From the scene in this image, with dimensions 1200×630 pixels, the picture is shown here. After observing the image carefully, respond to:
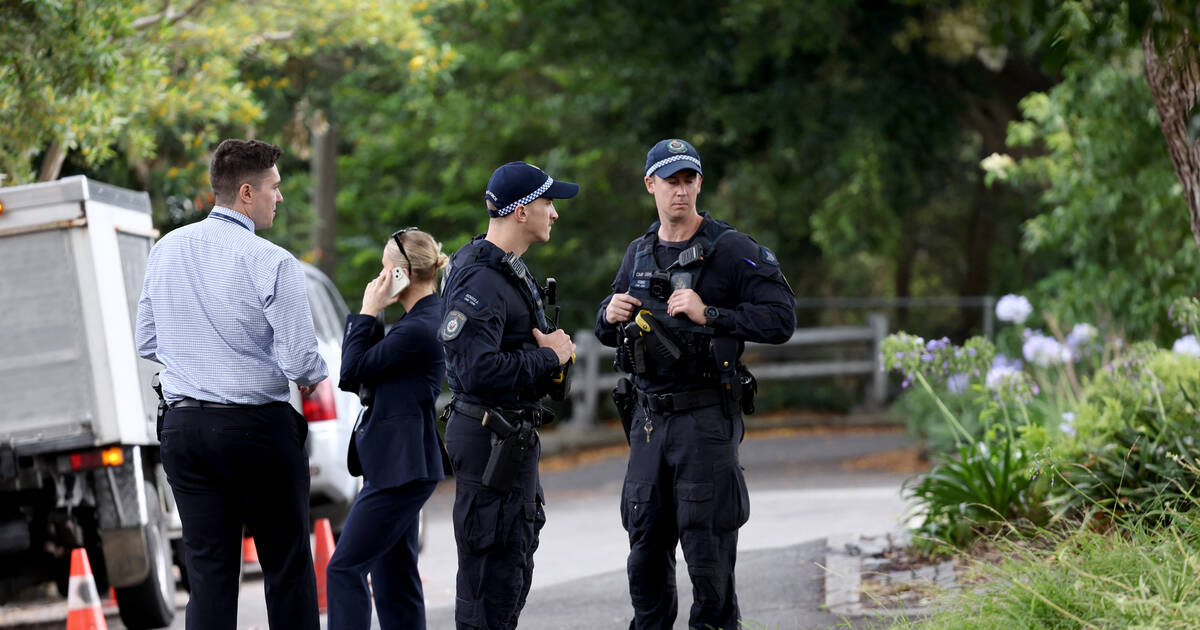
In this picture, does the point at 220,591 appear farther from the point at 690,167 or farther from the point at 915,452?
the point at 915,452

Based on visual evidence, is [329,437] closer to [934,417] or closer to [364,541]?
[364,541]

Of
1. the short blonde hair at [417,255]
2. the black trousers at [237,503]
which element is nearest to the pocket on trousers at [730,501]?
the short blonde hair at [417,255]

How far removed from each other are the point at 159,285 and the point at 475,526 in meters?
1.41

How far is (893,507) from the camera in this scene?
38.2 feet

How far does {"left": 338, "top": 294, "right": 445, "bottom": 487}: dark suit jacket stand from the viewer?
5.54m

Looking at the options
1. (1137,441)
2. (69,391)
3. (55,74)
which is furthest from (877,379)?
(69,391)

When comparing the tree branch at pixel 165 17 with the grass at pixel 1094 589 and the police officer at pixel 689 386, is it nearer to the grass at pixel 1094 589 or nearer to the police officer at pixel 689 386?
the police officer at pixel 689 386

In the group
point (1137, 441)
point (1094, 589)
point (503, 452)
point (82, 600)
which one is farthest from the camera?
point (1137, 441)

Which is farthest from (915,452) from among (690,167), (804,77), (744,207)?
(690,167)

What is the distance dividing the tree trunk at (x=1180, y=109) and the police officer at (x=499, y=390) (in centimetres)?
270

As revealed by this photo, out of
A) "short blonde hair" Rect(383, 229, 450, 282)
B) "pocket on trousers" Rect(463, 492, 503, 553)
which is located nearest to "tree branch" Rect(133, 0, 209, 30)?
"short blonde hair" Rect(383, 229, 450, 282)

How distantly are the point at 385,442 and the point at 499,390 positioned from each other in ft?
2.04

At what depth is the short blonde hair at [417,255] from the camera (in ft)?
18.5

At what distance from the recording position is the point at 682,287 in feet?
18.4
